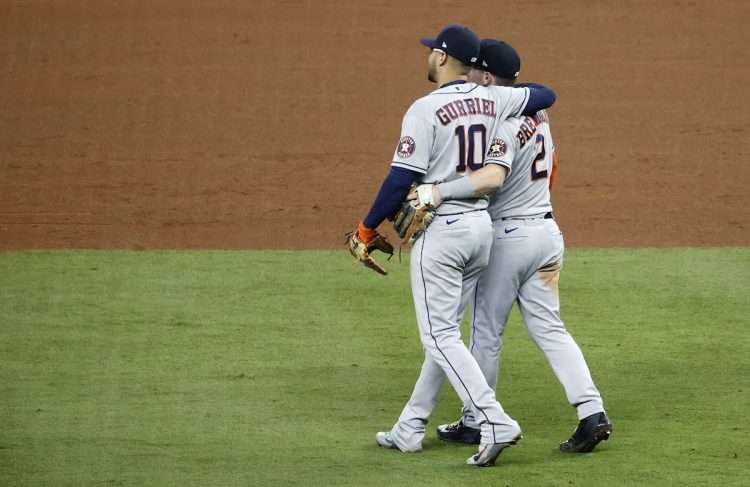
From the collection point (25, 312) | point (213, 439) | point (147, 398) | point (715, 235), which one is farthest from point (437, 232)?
point (715, 235)

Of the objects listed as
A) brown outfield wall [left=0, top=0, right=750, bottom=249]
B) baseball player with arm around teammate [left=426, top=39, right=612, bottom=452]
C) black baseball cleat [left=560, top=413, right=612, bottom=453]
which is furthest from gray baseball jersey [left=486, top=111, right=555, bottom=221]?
brown outfield wall [left=0, top=0, right=750, bottom=249]

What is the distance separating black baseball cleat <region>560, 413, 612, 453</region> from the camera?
5.78m

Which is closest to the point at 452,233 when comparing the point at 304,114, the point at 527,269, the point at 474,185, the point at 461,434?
the point at 474,185

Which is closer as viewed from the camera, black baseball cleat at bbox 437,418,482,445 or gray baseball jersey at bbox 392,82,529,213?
gray baseball jersey at bbox 392,82,529,213

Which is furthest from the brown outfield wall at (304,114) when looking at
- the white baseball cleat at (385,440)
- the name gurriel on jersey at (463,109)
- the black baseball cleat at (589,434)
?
the name gurriel on jersey at (463,109)

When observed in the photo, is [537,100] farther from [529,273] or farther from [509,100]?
[529,273]

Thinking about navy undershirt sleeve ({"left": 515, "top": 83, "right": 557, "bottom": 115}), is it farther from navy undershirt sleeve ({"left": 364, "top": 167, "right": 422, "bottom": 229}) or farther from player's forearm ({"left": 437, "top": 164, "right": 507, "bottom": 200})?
navy undershirt sleeve ({"left": 364, "top": 167, "right": 422, "bottom": 229})

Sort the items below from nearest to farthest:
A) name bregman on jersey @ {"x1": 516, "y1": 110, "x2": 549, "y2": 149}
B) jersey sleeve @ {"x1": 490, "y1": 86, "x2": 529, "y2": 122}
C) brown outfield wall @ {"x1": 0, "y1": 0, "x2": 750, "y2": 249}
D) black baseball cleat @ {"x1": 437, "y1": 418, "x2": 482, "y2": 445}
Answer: jersey sleeve @ {"x1": 490, "y1": 86, "x2": 529, "y2": 122} < name bregman on jersey @ {"x1": 516, "y1": 110, "x2": 549, "y2": 149} < black baseball cleat @ {"x1": 437, "y1": 418, "x2": 482, "y2": 445} < brown outfield wall @ {"x1": 0, "y1": 0, "x2": 750, "y2": 249}

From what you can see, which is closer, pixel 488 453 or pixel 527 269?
pixel 488 453

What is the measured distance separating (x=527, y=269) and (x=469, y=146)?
2.20ft

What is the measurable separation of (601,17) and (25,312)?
951 cm

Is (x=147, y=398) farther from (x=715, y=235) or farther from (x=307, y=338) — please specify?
(x=715, y=235)

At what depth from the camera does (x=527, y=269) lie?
5941mm

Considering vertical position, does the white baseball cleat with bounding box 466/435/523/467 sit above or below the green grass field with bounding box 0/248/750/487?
above
